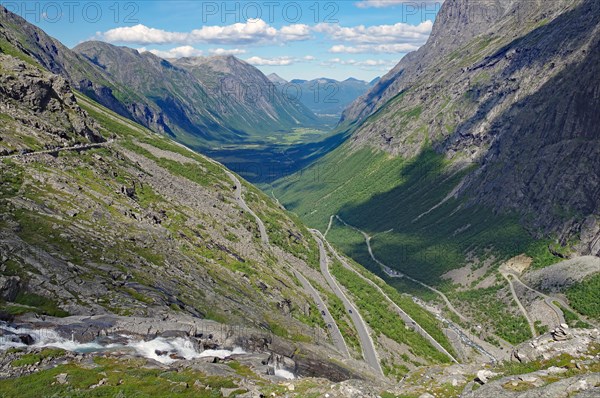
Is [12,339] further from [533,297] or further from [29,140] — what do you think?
[533,297]

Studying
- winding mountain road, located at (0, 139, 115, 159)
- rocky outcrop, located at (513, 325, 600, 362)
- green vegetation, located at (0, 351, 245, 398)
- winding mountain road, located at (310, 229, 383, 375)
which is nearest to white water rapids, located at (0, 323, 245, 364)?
green vegetation, located at (0, 351, 245, 398)

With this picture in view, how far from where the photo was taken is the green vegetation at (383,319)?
9481 cm

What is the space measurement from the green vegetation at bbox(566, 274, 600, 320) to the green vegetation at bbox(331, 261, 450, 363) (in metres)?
52.0

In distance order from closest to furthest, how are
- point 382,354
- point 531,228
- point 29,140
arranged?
1. point 382,354
2. point 29,140
3. point 531,228

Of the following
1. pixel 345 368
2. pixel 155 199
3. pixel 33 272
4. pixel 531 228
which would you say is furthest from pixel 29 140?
pixel 531 228

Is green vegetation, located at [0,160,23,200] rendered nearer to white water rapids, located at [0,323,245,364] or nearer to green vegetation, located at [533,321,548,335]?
white water rapids, located at [0,323,245,364]

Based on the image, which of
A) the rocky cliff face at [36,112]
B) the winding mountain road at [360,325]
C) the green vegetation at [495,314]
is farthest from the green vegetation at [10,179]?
the green vegetation at [495,314]

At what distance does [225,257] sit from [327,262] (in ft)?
167

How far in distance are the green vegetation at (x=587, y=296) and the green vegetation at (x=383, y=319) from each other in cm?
5201

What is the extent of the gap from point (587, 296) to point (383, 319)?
65.5 meters

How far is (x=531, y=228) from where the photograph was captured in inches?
6850

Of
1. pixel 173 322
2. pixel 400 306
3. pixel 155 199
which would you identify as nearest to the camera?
pixel 173 322

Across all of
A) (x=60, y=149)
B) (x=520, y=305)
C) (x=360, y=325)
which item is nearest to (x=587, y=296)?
(x=520, y=305)

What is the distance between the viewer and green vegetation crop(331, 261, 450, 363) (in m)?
94.8
